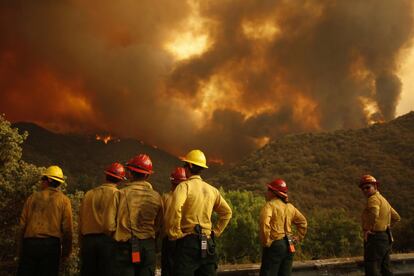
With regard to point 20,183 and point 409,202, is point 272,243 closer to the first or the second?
point 20,183

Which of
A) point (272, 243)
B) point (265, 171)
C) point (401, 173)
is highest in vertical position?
point (265, 171)

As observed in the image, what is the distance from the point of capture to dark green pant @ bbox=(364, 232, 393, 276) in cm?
784

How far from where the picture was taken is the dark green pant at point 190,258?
5.53m

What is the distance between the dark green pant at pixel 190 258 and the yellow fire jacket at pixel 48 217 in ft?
7.92

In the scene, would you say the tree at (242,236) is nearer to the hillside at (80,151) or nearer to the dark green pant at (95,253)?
the dark green pant at (95,253)

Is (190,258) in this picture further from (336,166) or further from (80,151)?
(80,151)

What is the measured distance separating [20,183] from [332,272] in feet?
40.0

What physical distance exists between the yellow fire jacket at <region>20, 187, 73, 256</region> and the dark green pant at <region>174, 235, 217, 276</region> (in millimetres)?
2415

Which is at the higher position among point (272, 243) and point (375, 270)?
point (272, 243)

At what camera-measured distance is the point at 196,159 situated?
6.07 metres

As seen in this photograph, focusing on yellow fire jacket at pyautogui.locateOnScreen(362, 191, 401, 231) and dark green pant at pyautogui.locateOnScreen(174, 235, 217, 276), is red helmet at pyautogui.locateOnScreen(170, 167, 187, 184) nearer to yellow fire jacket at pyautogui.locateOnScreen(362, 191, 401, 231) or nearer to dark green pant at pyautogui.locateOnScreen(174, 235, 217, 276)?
dark green pant at pyautogui.locateOnScreen(174, 235, 217, 276)

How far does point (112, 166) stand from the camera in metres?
6.94

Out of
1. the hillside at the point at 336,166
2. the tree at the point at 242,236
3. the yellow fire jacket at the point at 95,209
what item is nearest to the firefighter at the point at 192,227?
the yellow fire jacket at the point at 95,209

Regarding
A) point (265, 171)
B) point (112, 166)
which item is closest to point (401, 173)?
point (265, 171)
